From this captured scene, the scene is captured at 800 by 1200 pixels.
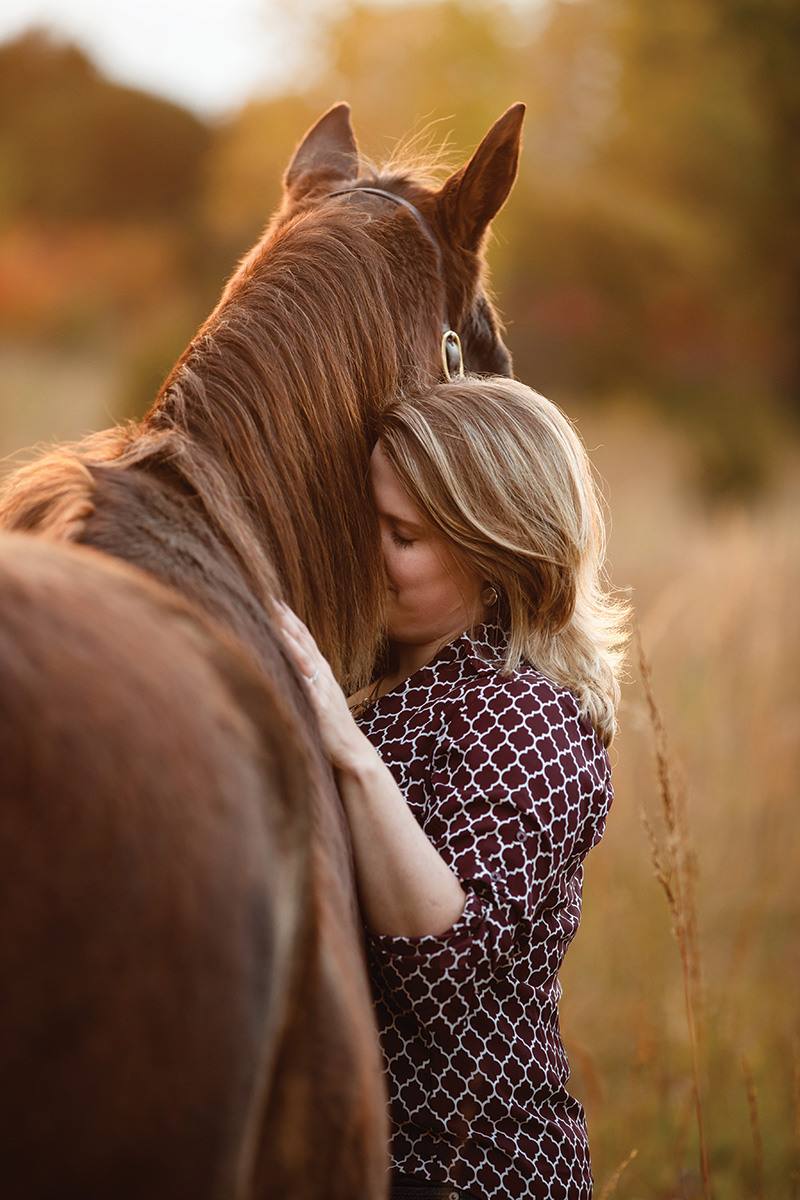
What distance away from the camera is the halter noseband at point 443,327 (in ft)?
6.03

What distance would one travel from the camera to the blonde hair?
5.23ft

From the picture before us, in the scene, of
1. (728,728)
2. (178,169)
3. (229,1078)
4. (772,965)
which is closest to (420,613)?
(229,1078)

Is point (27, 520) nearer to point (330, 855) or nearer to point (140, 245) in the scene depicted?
point (330, 855)

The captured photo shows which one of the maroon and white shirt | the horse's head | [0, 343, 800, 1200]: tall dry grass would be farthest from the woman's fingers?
[0, 343, 800, 1200]: tall dry grass

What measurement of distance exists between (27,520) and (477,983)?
0.92m

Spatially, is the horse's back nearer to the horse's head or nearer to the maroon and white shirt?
the maroon and white shirt

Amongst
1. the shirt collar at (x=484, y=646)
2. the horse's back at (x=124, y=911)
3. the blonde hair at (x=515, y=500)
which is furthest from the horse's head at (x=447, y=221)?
the horse's back at (x=124, y=911)

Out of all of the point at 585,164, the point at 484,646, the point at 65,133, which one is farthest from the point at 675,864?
the point at 585,164

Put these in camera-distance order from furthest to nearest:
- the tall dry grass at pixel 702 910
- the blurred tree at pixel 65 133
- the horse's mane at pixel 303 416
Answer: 1. the blurred tree at pixel 65 133
2. the tall dry grass at pixel 702 910
3. the horse's mane at pixel 303 416

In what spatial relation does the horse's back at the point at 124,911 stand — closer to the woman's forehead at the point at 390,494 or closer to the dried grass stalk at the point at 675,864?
the woman's forehead at the point at 390,494

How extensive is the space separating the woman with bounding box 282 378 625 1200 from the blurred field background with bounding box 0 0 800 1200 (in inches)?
114

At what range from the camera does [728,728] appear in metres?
4.87

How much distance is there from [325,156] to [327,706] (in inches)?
56.6

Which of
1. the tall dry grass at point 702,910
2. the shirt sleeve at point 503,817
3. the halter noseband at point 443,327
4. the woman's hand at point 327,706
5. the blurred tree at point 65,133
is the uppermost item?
the blurred tree at point 65,133
